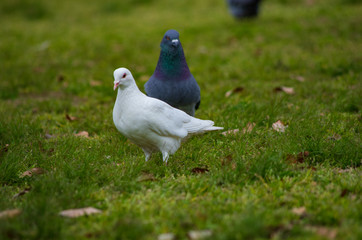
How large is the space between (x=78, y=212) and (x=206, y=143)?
1489 millimetres

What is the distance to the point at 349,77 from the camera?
5148 mm

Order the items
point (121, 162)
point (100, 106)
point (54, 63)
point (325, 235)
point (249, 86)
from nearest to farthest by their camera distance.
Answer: point (325, 235) → point (121, 162) → point (100, 106) → point (249, 86) → point (54, 63)

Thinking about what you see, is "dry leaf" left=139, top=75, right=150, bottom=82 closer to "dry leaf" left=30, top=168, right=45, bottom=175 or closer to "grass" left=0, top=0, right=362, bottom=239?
"grass" left=0, top=0, right=362, bottom=239

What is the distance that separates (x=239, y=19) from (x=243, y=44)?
2.02 m

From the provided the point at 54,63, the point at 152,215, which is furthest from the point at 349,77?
the point at 54,63

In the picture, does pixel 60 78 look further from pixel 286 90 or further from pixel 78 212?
pixel 78 212

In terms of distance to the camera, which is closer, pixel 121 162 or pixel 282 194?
pixel 282 194

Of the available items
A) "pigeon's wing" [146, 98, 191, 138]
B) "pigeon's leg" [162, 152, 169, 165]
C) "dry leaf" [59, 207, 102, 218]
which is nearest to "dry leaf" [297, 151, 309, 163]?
"pigeon's wing" [146, 98, 191, 138]

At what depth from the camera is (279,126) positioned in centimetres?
385

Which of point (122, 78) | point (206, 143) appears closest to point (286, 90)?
point (206, 143)

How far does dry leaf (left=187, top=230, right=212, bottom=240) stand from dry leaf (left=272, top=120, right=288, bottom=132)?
1.82 meters

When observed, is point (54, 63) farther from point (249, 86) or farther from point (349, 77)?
point (349, 77)

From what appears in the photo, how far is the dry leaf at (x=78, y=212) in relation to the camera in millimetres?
2354

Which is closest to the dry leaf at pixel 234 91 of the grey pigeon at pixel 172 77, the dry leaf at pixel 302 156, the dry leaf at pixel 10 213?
the grey pigeon at pixel 172 77
